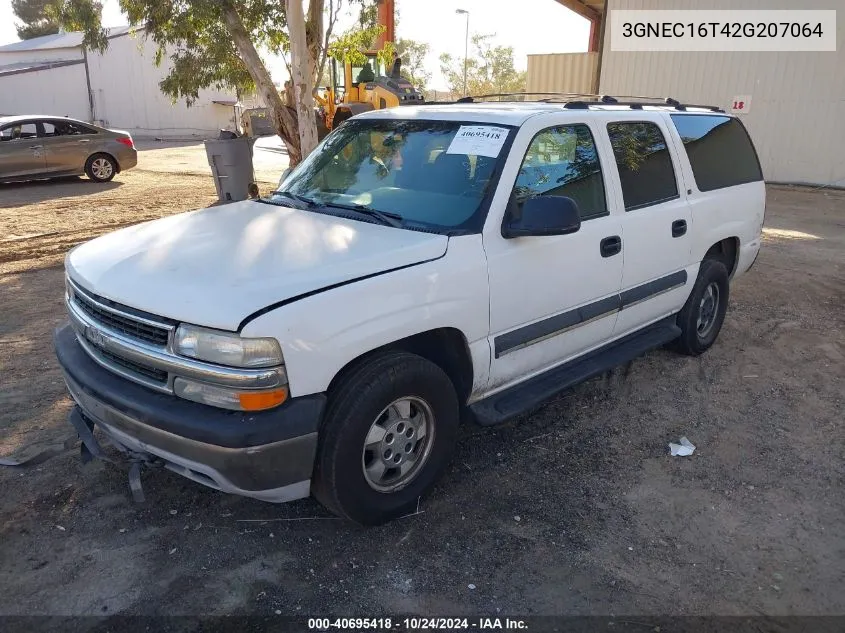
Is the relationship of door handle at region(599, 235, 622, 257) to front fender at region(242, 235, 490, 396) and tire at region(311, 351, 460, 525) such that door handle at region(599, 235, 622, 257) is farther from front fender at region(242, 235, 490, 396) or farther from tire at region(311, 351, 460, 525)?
tire at region(311, 351, 460, 525)

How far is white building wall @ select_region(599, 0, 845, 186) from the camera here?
46.8 ft

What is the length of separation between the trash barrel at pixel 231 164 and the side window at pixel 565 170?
8460 millimetres

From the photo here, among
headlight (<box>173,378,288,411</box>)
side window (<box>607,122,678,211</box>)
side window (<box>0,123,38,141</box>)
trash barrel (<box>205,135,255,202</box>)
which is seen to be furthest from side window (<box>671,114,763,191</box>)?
side window (<box>0,123,38,141</box>)

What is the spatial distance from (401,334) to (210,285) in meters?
0.82

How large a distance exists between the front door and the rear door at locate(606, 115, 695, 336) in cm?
17

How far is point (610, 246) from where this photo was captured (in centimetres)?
402

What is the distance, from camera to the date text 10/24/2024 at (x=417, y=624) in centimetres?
267

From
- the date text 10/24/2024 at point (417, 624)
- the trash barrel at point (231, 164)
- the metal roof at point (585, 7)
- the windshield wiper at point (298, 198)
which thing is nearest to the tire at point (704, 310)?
the windshield wiper at point (298, 198)

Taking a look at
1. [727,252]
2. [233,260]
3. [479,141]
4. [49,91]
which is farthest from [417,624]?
[49,91]

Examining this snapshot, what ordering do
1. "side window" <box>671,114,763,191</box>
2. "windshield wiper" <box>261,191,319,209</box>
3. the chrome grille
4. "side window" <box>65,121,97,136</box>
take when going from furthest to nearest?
"side window" <box>65,121,97,136</box>
"side window" <box>671,114,763,191</box>
"windshield wiper" <box>261,191,319,209</box>
the chrome grille

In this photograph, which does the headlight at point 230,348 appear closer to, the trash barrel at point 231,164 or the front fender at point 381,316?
the front fender at point 381,316

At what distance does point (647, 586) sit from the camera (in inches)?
114

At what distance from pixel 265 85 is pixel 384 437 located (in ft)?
31.9

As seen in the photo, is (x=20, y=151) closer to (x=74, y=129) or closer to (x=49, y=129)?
(x=49, y=129)
